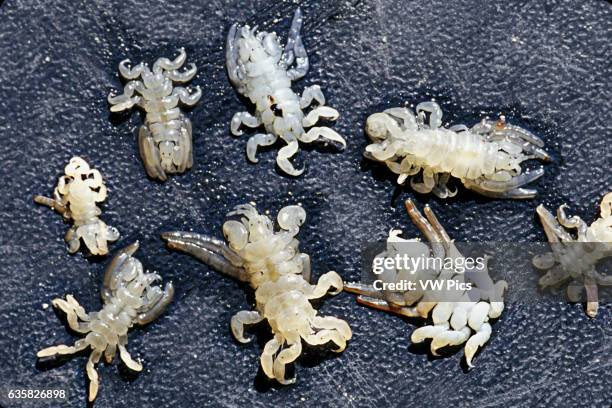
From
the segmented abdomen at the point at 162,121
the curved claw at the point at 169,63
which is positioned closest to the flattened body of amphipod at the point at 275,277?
the segmented abdomen at the point at 162,121

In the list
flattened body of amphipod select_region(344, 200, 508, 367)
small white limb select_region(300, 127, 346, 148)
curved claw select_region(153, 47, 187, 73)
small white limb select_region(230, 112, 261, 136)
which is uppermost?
curved claw select_region(153, 47, 187, 73)


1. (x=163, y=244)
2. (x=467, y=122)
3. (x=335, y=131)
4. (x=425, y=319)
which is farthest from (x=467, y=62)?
(x=163, y=244)

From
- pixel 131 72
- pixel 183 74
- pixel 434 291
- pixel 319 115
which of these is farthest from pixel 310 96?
pixel 434 291

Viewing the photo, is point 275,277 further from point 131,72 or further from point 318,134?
point 131,72

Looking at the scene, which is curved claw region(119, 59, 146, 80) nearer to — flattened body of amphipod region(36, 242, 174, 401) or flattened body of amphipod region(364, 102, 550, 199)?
flattened body of amphipod region(36, 242, 174, 401)

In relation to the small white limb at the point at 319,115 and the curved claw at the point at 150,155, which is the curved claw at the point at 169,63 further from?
the small white limb at the point at 319,115

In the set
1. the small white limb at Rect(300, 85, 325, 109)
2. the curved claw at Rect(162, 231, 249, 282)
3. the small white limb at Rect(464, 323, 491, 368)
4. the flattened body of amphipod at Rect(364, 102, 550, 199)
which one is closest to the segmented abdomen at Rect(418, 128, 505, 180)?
the flattened body of amphipod at Rect(364, 102, 550, 199)

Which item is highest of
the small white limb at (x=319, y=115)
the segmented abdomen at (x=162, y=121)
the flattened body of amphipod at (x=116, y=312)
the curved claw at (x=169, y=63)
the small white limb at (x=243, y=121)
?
the curved claw at (x=169, y=63)
